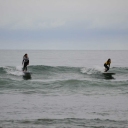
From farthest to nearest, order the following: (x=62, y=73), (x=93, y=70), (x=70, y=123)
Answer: (x=62, y=73), (x=93, y=70), (x=70, y=123)

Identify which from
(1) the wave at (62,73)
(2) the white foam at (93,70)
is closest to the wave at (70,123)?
(1) the wave at (62,73)

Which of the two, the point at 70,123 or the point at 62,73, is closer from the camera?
the point at 70,123

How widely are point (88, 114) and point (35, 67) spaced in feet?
67.3

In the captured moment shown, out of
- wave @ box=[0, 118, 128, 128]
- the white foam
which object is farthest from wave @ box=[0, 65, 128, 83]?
wave @ box=[0, 118, 128, 128]

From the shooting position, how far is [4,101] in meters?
12.0

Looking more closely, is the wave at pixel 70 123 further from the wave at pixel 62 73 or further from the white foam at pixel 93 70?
the white foam at pixel 93 70

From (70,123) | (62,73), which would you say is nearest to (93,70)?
(62,73)

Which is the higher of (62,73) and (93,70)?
(93,70)

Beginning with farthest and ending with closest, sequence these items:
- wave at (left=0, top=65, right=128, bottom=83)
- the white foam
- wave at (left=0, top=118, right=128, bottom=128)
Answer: the white foam → wave at (left=0, top=65, right=128, bottom=83) → wave at (left=0, top=118, right=128, bottom=128)

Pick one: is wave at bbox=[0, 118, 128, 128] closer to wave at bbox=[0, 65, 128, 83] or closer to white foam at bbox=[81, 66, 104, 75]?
wave at bbox=[0, 65, 128, 83]

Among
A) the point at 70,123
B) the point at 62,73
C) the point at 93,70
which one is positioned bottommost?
the point at 70,123

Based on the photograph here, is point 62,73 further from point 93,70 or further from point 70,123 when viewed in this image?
point 70,123

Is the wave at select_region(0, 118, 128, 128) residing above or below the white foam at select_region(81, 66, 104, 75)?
below

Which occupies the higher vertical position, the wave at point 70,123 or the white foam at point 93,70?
the white foam at point 93,70
